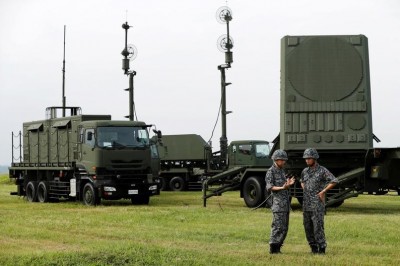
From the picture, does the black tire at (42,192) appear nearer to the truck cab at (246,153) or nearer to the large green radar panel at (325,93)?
the truck cab at (246,153)

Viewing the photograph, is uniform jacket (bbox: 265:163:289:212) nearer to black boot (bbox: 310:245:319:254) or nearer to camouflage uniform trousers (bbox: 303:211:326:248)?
A: camouflage uniform trousers (bbox: 303:211:326:248)

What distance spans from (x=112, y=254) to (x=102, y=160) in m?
13.5

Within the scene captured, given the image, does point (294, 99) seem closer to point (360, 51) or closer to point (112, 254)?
point (360, 51)

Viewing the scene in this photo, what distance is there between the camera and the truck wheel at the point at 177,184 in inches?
1550

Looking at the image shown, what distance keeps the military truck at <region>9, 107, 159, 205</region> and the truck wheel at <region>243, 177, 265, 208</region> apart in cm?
336

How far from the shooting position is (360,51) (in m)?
22.0

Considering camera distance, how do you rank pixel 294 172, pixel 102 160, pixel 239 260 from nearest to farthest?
1. pixel 239 260
2. pixel 294 172
3. pixel 102 160

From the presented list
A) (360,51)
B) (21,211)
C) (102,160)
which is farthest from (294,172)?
(21,211)

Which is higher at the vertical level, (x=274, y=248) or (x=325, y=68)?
(x=325, y=68)

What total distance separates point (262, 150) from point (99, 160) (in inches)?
397

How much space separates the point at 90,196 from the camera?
2598cm

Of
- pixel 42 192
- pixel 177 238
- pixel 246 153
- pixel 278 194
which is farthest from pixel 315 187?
pixel 246 153

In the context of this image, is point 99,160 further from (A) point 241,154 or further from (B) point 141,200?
(A) point 241,154

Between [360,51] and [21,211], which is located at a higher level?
[360,51]
